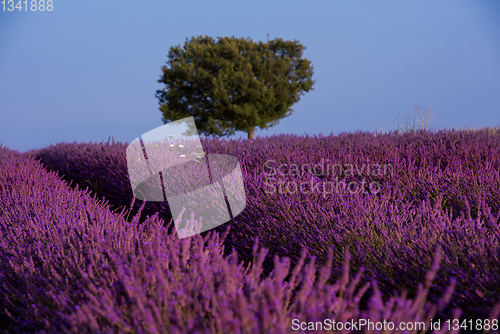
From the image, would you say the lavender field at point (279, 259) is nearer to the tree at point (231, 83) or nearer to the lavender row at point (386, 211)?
the lavender row at point (386, 211)

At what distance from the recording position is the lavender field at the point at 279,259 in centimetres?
118

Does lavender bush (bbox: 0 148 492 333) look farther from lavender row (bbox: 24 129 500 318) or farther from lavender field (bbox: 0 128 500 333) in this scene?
lavender row (bbox: 24 129 500 318)

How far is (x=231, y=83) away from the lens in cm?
1772

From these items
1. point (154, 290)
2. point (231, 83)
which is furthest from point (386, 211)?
point (231, 83)

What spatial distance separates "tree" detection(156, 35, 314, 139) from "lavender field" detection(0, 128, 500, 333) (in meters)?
13.6

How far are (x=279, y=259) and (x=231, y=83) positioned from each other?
624 inches

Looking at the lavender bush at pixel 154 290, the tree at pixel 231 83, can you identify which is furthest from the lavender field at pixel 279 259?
the tree at pixel 231 83

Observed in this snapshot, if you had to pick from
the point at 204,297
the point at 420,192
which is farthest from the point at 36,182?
the point at 420,192

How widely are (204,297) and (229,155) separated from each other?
3.94m

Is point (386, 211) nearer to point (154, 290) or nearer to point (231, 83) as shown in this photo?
point (154, 290)

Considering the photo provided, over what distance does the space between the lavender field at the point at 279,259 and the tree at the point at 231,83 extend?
13.6 m

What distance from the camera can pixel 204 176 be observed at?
13.8 ft

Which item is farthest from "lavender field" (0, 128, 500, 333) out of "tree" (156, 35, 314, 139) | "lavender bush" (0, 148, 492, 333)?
"tree" (156, 35, 314, 139)

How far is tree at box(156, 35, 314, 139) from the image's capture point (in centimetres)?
1764
